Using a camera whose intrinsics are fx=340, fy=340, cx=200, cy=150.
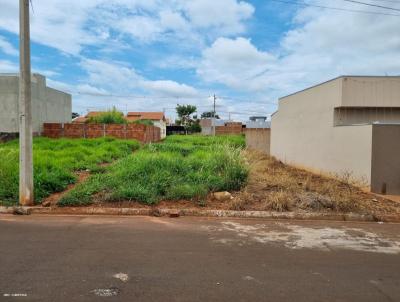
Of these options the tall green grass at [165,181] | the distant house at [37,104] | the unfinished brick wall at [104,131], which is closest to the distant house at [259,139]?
the unfinished brick wall at [104,131]

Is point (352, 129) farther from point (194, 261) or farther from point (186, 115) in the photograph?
point (186, 115)

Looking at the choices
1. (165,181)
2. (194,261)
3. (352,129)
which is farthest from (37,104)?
(194,261)

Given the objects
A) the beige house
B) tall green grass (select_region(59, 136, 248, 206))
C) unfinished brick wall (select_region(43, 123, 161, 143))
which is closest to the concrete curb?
tall green grass (select_region(59, 136, 248, 206))

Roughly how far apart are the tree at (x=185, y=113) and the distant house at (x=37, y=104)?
128 ft

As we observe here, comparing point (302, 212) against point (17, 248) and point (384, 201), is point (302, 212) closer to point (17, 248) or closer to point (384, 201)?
point (384, 201)

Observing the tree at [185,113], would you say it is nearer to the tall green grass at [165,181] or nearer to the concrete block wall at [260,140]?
the concrete block wall at [260,140]

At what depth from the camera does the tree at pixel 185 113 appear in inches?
2788

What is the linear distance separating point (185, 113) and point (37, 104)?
1840 inches

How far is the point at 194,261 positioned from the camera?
466cm

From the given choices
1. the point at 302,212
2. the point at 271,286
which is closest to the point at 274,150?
the point at 302,212

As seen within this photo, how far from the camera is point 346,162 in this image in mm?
11633

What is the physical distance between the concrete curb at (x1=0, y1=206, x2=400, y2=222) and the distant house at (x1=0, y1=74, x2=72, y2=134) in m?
18.4

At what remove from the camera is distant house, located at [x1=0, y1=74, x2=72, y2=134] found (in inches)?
915

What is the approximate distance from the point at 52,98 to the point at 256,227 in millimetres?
26734
